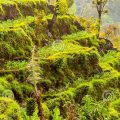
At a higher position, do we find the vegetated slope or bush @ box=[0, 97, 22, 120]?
bush @ box=[0, 97, 22, 120]

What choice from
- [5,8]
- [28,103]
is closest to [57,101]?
[28,103]

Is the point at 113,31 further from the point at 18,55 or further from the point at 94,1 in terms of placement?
the point at 18,55

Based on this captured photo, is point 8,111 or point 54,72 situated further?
point 54,72

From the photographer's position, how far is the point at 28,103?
13.3 metres

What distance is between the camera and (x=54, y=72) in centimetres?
1712

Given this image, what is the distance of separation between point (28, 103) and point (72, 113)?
10962mm

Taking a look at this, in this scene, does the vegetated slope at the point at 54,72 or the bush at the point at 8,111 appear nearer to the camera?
the bush at the point at 8,111

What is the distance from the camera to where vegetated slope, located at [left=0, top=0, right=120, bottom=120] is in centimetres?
1381

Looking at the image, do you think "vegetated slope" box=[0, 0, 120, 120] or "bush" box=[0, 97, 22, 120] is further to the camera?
"vegetated slope" box=[0, 0, 120, 120]

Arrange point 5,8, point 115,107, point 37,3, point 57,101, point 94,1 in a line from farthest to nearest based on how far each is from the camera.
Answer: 1. point 94,1
2. point 37,3
3. point 5,8
4. point 115,107
5. point 57,101

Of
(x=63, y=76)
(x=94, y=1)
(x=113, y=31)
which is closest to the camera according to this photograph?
(x=63, y=76)

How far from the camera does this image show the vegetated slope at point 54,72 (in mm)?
13812

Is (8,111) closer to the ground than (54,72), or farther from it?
farther from it

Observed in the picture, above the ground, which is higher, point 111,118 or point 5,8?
point 5,8
